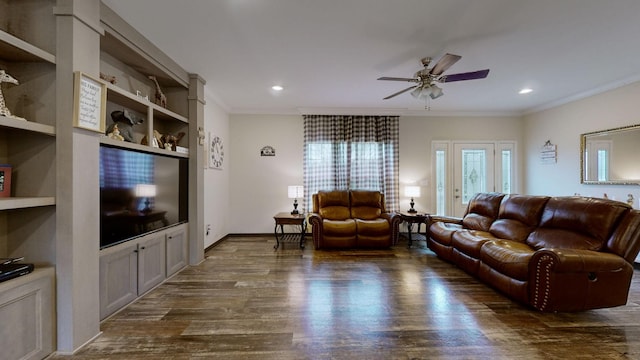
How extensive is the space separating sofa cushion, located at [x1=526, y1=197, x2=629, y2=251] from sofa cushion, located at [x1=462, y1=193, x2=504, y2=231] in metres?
0.69

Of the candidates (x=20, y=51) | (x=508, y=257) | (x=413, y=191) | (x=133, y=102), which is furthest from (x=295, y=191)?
(x=20, y=51)

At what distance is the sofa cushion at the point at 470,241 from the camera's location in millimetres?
3182

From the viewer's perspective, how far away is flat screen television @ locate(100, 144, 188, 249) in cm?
226

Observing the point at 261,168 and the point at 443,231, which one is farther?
the point at 261,168

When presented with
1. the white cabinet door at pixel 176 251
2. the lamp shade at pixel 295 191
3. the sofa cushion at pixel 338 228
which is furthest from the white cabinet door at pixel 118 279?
the lamp shade at pixel 295 191

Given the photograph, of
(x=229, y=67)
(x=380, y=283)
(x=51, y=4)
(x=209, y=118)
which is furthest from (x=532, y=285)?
(x=209, y=118)

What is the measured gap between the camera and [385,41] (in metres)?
2.75

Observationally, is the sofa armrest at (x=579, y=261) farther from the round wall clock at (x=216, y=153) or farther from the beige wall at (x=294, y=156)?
the round wall clock at (x=216, y=153)

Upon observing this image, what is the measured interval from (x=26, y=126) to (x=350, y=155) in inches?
180

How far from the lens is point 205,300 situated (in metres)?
2.67

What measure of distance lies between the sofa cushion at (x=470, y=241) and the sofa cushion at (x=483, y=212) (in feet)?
0.72

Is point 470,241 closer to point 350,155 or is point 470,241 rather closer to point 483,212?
point 483,212

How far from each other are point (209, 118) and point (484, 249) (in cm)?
429

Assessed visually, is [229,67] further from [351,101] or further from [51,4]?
[351,101]
